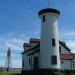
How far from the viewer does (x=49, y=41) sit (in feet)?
131

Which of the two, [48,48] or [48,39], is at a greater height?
[48,39]

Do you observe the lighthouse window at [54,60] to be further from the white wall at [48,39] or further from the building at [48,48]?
the white wall at [48,39]

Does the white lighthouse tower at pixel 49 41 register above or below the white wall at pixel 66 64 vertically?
above

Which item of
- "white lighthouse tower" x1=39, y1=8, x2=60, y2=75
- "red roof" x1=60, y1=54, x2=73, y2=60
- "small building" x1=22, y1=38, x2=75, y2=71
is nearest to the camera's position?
"white lighthouse tower" x1=39, y1=8, x2=60, y2=75

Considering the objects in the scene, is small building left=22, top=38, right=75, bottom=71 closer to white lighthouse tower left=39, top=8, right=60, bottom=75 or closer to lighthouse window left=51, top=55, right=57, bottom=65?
white lighthouse tower left=39, top=8, right=60, bottom=75

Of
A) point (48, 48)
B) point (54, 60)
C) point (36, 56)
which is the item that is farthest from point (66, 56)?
point (48, 48)

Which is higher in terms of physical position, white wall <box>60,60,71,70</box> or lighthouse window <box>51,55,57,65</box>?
lighthouse window <box>51,55,57,65</box>

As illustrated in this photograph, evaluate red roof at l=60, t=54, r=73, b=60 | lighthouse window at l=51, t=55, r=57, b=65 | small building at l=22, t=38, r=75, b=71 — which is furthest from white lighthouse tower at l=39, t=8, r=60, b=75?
red roof at l=60, t=54, r=73, b=60

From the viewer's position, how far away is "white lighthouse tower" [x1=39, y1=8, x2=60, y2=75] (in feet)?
130

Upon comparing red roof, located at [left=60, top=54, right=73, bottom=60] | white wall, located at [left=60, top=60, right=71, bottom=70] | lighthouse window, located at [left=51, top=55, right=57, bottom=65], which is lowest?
white wall, located at [left=60, top=60, right=71, bottom=70]

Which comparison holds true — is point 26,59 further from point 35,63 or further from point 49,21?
point 49,21

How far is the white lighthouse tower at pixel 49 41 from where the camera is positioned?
1560 inches

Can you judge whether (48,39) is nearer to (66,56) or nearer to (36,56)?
(36,56)

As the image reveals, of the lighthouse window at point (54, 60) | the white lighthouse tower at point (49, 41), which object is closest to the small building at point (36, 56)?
the white lighthouse tower at point (49, 41)
